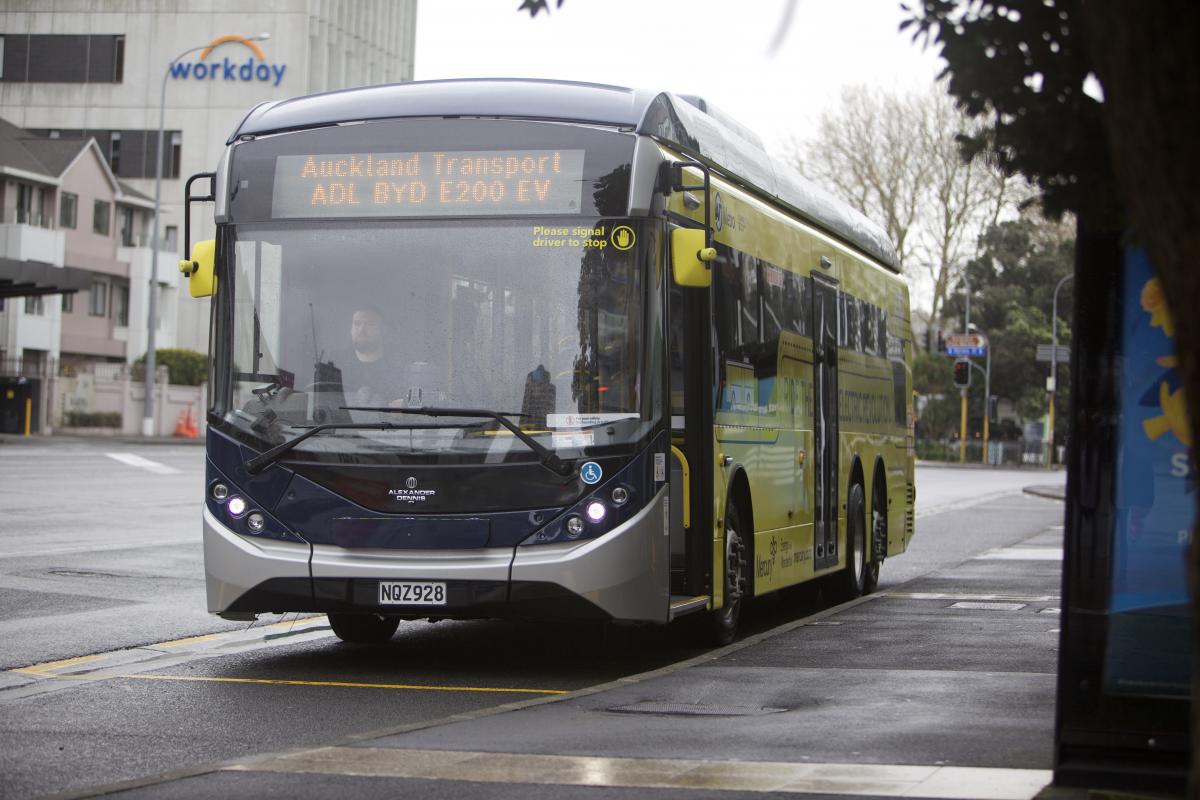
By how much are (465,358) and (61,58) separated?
72278 mm

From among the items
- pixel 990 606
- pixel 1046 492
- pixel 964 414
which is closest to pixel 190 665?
pixel 990 606

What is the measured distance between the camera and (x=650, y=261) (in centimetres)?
1039

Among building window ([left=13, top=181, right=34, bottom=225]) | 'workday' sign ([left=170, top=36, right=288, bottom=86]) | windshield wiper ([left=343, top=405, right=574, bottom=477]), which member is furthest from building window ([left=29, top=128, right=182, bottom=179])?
windshield wiper ([left=343, top=405, right=574, bottom=477])

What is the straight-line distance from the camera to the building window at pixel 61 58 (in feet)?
253

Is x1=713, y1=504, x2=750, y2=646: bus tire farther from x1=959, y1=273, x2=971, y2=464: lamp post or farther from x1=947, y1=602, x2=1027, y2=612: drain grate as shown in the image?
x1=959, y1=273, x2=971, y2=464: lamp post

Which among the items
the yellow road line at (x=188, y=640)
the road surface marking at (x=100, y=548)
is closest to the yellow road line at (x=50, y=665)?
the yellow road line at (x=188, y=640)

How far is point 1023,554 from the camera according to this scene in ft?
75.9

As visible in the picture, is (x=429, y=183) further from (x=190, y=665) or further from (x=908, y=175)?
(x=908, y=175)

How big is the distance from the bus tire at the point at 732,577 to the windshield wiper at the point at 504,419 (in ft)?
5.80

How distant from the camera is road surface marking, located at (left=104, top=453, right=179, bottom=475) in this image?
35.9 meters

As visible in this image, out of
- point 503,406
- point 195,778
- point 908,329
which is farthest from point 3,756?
point 908,329

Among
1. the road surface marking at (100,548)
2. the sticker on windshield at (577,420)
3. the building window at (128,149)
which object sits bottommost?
the road surface marking at (100,548)

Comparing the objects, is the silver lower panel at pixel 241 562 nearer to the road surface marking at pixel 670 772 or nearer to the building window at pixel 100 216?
the road surface marking at pixel 670 772

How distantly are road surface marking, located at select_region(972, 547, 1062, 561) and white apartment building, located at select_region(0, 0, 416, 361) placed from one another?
54.0 meters
